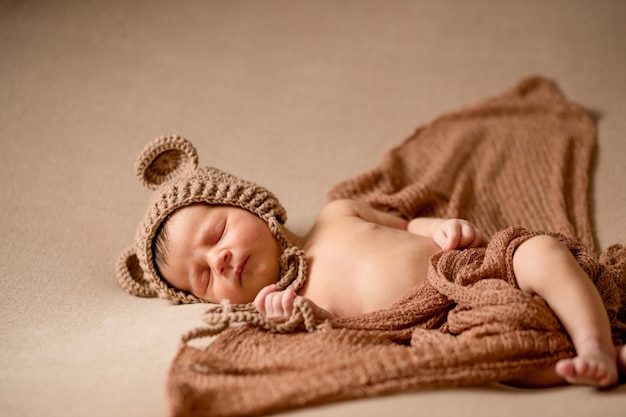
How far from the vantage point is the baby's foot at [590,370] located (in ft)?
3.15

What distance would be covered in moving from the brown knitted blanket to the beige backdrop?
99 mm

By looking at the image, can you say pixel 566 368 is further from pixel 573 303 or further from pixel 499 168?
pixel 499 168

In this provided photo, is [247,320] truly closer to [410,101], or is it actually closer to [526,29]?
[410,101]

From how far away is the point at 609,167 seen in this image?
169 centimetres

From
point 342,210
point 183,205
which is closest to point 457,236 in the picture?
point 342,210

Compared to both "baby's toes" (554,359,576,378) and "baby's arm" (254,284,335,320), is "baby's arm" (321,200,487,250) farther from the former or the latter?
"baby's toes" (554,359,576,378)

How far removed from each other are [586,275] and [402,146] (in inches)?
32.1

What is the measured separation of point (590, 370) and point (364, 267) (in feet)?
1.72

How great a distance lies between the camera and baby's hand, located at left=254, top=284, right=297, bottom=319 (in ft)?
4.09

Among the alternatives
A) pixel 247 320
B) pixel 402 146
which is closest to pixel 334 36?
pixel 402 146

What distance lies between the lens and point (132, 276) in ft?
5.09

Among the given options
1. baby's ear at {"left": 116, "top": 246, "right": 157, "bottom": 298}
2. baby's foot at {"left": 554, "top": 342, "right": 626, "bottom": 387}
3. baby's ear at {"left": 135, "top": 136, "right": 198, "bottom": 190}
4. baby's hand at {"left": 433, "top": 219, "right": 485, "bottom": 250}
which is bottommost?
baby's foot at {"left": 554, "top": 342, "right": 626, "bottom": 387}

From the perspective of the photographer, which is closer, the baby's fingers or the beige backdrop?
the baby's fingers

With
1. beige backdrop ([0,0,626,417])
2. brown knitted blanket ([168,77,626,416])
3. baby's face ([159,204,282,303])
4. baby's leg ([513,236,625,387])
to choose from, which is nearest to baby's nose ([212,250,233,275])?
baby's face ([159,204,282,303])
